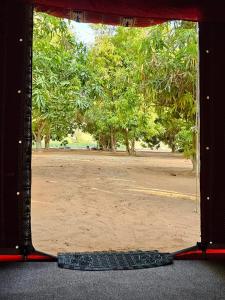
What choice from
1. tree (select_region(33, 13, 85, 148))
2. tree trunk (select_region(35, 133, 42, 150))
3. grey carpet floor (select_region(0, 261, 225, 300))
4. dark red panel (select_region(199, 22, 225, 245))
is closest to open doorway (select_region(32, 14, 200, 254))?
tree (select_region(33, 13, 85, 148))

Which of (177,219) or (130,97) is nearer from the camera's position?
(177,219)

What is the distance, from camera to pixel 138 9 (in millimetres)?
2797

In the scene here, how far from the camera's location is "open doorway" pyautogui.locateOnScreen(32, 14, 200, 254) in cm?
468

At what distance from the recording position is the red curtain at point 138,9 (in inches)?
108

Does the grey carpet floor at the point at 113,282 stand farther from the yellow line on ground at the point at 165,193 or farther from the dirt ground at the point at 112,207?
the yellow line on ground at the point at 165,193

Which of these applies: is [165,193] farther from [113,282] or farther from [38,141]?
[38,141]

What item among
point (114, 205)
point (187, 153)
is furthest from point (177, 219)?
point (187, 153)

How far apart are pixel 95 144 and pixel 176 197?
8.97m

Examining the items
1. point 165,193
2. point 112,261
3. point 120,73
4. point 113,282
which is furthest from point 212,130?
point 120,73

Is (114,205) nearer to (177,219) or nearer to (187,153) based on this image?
(177,219)

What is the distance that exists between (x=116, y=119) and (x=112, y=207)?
360 centimetres

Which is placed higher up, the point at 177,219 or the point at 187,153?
the point at 187,153

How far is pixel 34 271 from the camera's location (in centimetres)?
251

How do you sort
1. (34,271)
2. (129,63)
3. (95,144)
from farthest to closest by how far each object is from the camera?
(95,144) → (129,63) → (34,271)
